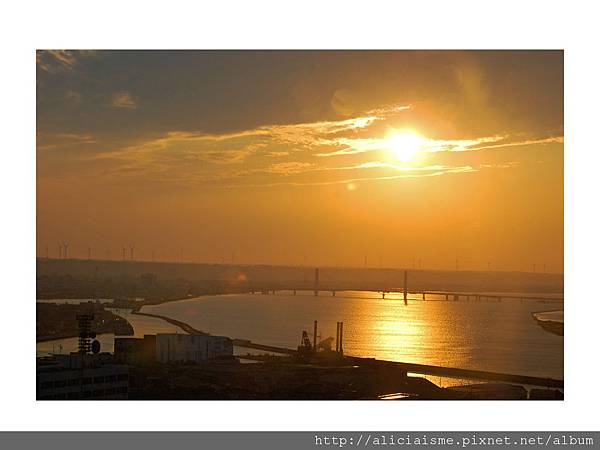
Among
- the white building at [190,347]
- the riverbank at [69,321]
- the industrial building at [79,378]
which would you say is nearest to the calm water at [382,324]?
the riverbank at [69,321]

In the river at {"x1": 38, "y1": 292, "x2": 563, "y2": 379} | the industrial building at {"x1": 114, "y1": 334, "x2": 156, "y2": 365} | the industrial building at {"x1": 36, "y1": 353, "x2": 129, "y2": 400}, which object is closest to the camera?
the industrial building at {"x1": 36, "y1": 353, "x2": 129, "y2": 400}

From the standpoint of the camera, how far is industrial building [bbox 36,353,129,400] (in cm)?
429

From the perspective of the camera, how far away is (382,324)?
24.4 feet

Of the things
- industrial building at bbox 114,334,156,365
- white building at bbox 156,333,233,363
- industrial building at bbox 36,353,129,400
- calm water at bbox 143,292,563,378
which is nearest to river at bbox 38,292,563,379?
calm water at bbox 143,292,563,378

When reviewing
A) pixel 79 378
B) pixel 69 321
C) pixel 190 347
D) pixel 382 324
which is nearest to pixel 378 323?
pixel 382 324

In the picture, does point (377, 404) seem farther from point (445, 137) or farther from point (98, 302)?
point (98, 302)

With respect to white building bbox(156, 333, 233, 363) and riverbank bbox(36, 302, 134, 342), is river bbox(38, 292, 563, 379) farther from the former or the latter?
white building bbox(156, 333, 233, 363)

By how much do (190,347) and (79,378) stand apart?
977mm

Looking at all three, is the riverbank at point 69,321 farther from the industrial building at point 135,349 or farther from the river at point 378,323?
the industrial building at point 135,349

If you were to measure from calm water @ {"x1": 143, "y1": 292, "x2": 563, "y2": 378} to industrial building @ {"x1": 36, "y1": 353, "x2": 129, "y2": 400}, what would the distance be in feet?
3.19

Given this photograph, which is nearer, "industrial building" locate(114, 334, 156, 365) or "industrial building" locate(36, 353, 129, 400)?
"industrial building" locate(36, 353, 129, 400)

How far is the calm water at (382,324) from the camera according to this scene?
607 cm

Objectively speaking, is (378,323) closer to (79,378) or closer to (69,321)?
(69,321)
